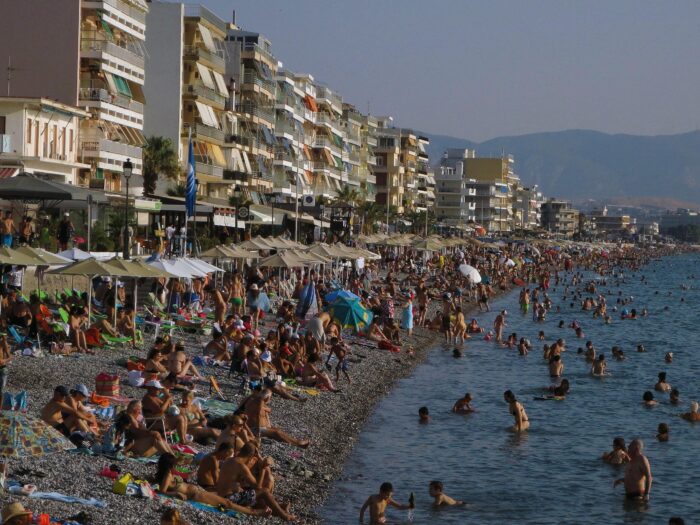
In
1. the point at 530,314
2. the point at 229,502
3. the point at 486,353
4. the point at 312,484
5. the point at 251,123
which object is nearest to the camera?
the point at 229,502

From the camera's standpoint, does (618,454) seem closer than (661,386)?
Yes

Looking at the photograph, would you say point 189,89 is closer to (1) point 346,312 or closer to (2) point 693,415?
(1) point 346,312

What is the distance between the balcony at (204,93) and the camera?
58.4 m

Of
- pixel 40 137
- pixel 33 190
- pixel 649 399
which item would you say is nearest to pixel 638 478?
pixel 649 399

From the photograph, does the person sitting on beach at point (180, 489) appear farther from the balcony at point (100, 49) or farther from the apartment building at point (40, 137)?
the balcony at point (100, 49)

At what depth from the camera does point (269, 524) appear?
47.5 ft

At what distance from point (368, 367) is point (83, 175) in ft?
58.5

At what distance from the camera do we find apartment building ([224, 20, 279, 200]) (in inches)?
2709

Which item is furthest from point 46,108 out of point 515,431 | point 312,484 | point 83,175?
point 312,484

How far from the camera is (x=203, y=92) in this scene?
5931 centimetres

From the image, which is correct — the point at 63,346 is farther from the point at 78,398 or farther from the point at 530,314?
the point at 530,314

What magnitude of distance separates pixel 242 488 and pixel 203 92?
4625 cm

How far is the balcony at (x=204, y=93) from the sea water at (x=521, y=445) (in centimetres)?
2359

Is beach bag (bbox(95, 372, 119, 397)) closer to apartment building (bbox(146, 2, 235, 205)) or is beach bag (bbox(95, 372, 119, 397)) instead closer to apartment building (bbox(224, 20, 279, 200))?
apartment building (bbox(146, 2, 235, 205))
